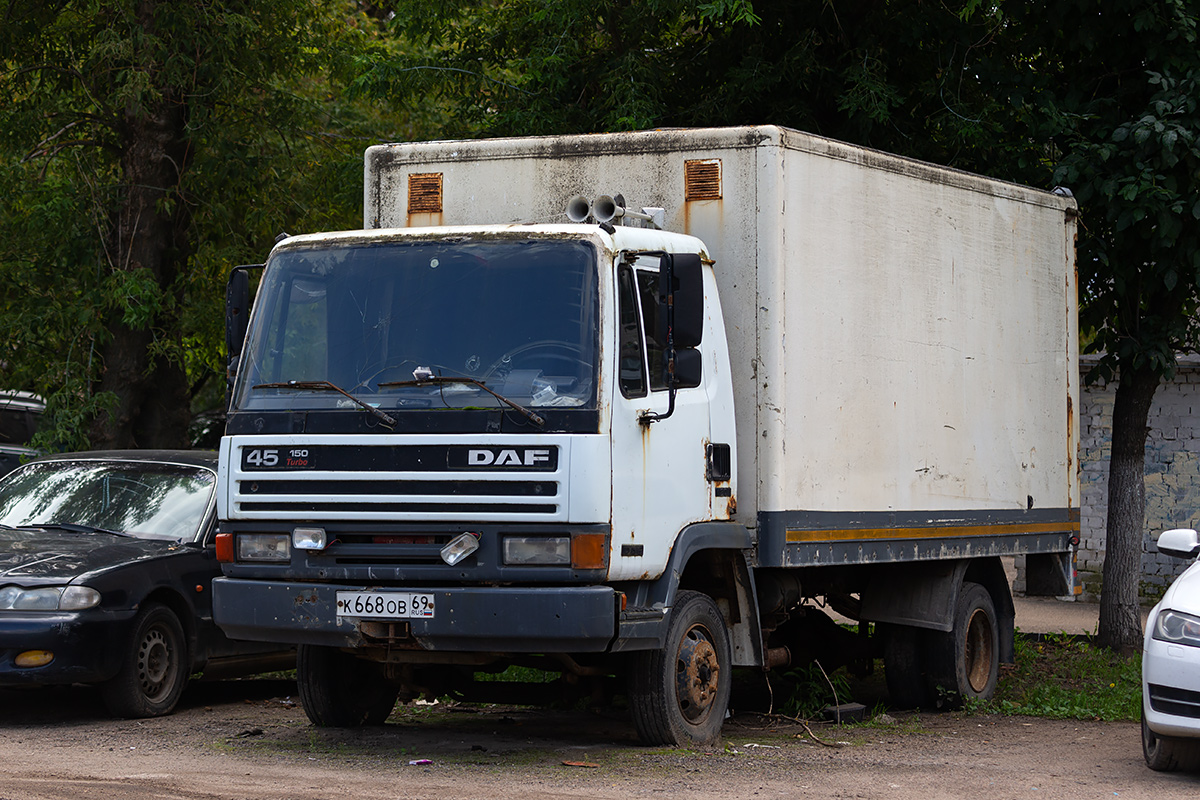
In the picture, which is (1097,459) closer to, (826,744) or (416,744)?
(826,744)

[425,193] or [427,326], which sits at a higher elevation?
[425,193]

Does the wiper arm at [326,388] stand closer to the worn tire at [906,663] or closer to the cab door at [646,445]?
the cab door at [646,445]

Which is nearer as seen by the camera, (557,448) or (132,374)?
(557,448)

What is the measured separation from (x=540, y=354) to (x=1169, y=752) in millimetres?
3766

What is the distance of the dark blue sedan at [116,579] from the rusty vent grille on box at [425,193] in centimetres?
257

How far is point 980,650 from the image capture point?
10.8 meters

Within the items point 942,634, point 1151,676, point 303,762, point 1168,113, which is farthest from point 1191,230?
point 303,762

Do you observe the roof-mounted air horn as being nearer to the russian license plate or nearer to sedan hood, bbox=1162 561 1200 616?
the russian license plate

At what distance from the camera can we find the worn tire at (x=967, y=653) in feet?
33.7

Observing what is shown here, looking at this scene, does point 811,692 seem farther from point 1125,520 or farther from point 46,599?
point 46,599

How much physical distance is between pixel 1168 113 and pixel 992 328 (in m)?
2.69

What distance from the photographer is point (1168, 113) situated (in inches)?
451

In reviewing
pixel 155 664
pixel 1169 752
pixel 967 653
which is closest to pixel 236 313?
pixel 155 664

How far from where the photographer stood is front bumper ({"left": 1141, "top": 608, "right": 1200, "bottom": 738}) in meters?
7.13
